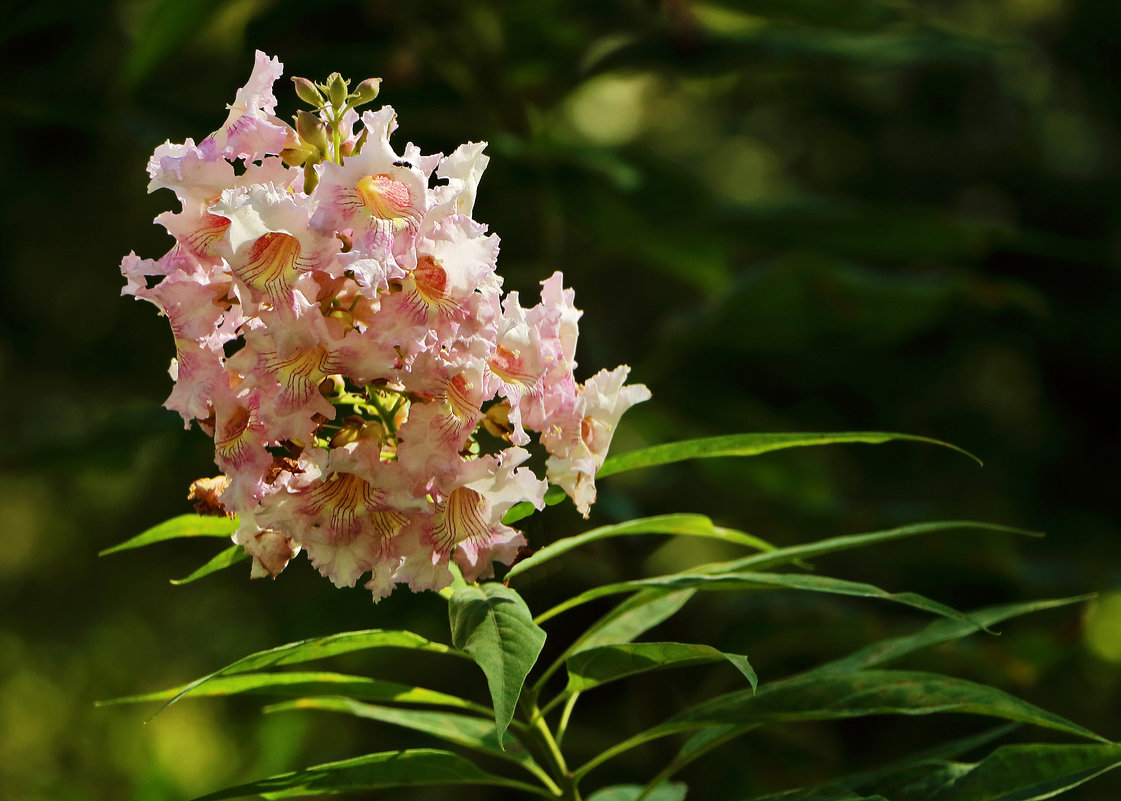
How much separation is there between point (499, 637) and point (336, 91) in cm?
47

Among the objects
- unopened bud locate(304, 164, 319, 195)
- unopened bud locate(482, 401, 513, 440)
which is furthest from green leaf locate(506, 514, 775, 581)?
unopened bud locate(304, 164, 319, 195)

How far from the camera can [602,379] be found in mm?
1050

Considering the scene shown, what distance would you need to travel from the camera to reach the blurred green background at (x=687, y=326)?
7.31 ft

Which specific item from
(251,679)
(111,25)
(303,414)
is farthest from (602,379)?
(111,25)

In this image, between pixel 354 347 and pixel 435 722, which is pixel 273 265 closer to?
pixel 354 347

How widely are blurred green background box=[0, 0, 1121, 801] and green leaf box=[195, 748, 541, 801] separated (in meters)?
0.23

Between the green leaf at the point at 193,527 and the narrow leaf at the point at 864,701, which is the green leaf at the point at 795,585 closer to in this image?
the narrow leaf at the point at 864,701

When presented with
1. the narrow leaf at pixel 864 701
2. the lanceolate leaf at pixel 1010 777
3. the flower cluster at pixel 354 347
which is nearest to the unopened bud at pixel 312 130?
the flower cluster at pixel 354 347

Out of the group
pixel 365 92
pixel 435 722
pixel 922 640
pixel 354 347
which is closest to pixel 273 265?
pixel 354 347

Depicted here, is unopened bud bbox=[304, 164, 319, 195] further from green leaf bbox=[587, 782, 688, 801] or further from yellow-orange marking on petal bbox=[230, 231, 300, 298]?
green leaf bbox=[587, 782, 688, 801]

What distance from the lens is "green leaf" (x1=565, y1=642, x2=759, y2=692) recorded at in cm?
92

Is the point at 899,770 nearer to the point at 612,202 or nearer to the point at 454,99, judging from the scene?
the point at 612,202

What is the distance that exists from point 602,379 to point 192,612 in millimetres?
4168

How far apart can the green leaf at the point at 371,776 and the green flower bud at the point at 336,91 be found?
0.56m
